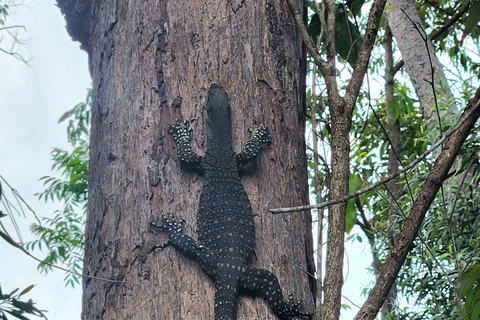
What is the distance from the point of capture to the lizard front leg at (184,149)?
2.33 meters

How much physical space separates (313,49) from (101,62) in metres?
1.00

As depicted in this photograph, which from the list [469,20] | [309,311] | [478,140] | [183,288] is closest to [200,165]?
[183,288]

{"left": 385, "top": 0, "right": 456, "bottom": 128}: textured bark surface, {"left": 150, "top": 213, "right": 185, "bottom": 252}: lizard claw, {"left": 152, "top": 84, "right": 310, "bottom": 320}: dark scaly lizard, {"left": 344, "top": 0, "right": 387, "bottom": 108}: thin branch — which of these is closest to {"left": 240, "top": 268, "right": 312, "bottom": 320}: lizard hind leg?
{"left": 152, "top": 84, "right": 310, "bottom": 320}: dark scaly lizard

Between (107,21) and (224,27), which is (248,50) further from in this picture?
(107,21)

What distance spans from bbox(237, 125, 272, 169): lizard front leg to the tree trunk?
3cm

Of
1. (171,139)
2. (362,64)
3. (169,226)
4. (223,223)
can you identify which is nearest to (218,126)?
(171,139)

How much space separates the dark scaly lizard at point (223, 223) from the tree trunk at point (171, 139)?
0.12 feet

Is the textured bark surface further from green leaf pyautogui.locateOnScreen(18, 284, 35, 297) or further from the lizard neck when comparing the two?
green leaf pyautogui.locateOnScreen(18, 284, 35, 297)

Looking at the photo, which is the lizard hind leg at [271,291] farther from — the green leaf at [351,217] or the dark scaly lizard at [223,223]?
the green leaf at [351,217]

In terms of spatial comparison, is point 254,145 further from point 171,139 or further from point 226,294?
point 226,294

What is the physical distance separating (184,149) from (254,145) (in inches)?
10.6

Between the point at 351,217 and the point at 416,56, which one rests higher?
the point at 416,56

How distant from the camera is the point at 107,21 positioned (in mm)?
2734

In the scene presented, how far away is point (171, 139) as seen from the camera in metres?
2.36
